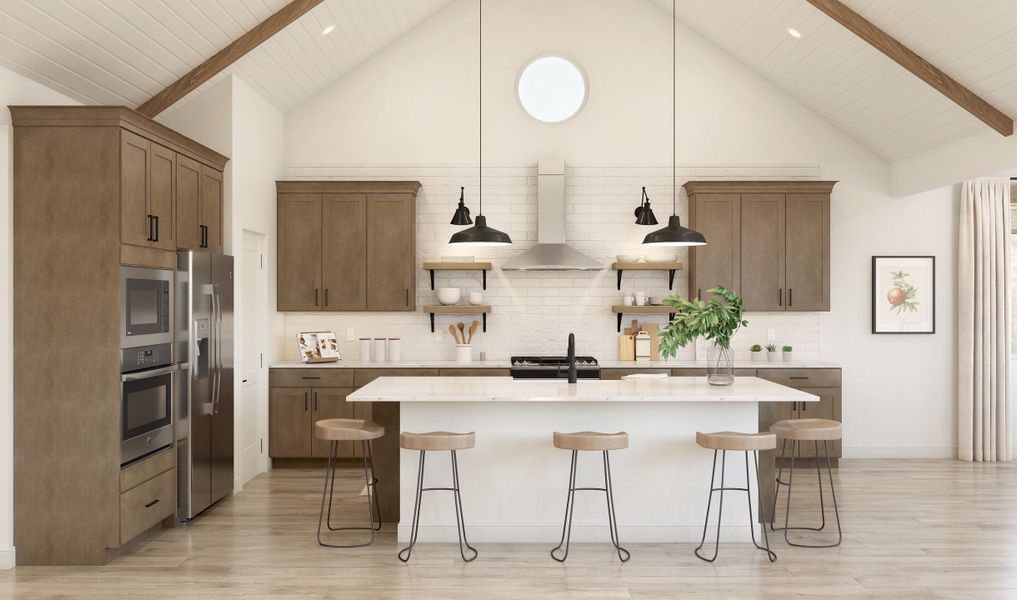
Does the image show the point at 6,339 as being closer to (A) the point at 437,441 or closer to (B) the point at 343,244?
(A) the point at 437,441

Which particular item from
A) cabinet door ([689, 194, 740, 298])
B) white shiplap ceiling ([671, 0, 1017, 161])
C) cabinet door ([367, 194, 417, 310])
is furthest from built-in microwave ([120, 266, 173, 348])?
white shiplap ceiling ([671, 0, 1017, 161])

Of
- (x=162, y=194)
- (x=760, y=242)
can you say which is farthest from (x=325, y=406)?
(x=760, y=242)

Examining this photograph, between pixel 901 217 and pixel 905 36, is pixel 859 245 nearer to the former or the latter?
pixel 901 217

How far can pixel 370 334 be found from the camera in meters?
7.59

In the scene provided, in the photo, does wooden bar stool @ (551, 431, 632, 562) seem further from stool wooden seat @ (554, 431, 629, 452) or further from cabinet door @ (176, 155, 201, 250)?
cabinet door @ (176, 155, 201, 250)

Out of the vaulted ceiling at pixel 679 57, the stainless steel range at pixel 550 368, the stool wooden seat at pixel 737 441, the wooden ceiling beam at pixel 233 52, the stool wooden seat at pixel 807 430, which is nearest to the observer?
the stool wooden seat at pixel 737 441

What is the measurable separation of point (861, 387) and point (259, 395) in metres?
5.71

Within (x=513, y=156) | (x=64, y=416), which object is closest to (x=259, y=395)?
(x=64, y=416)

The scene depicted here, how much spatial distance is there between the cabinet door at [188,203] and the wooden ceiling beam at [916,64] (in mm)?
4706

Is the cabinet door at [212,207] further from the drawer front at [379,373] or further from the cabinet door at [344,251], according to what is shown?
the drawer front at [379,373]

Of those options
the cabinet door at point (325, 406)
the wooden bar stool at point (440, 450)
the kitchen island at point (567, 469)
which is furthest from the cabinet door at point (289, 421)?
the wooden bar stool at point (440, 450)

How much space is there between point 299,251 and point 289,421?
1578 mm

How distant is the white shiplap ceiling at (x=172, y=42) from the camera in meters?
4.46

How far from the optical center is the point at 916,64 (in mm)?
5734
